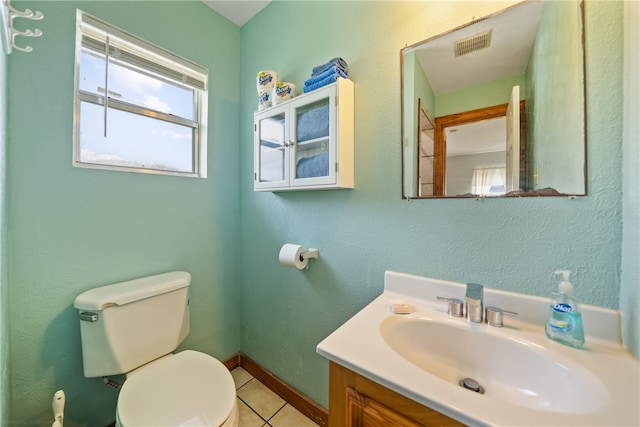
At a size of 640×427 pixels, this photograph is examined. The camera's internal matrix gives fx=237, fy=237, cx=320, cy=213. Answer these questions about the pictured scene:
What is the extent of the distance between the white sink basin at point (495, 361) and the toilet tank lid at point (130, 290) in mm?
935

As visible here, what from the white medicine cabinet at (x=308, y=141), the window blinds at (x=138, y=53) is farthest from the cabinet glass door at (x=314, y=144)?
the window blinds at (x=138, y=53)

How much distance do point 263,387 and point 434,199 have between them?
4.98 ft

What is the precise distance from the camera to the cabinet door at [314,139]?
1.04 metres

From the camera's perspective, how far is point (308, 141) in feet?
3.73

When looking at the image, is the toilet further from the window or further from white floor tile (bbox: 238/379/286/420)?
the window

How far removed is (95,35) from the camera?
3.80ft

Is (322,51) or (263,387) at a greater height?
(322,51)

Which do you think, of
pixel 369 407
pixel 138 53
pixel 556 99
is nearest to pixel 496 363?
pixel 369 407

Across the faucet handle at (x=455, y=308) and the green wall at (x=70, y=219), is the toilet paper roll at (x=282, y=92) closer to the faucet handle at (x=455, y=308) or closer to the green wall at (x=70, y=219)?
the green wall at (x=70, y=219)

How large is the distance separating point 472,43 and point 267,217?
4.13ft

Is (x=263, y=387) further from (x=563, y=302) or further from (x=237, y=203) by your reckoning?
(x=563, y=302)

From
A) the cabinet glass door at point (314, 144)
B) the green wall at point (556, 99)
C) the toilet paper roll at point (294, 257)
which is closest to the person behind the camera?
the green wall at point (556, 99)

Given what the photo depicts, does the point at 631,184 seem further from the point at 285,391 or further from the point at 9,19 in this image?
the point at 9,19

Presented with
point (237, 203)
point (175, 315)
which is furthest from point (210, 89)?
point (175, 315)
